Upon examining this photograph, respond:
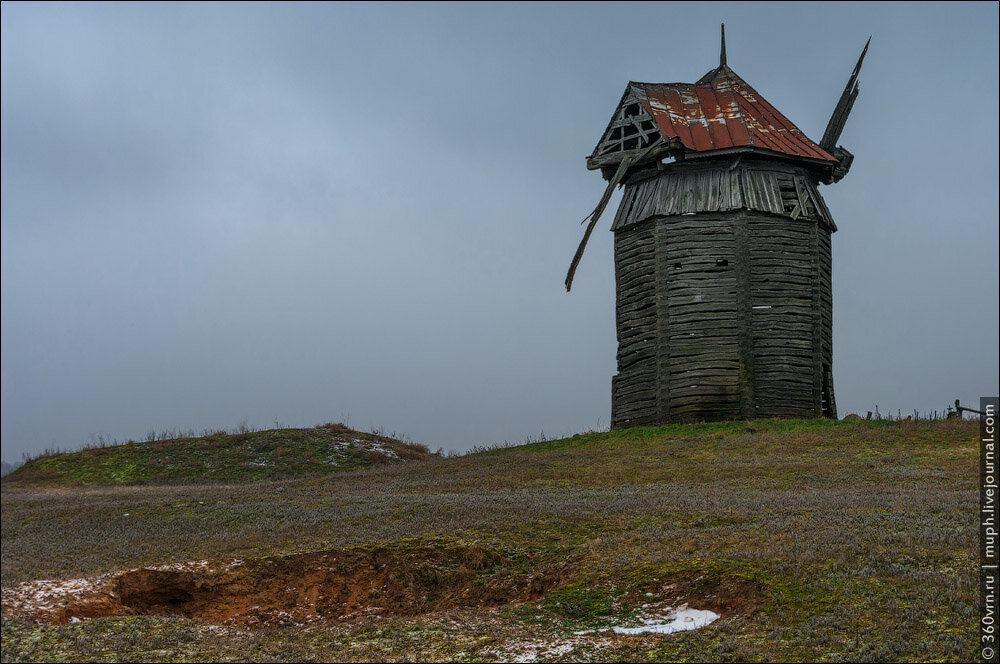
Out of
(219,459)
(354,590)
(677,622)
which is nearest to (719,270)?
(219,459)

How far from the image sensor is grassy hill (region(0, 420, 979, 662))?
8.19 metres

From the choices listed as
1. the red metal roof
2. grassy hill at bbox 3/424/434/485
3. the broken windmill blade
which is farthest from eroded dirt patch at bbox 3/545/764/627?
the broken windmill blade

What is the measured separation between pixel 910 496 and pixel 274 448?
23.3 metres

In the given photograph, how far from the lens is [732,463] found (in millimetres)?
21672

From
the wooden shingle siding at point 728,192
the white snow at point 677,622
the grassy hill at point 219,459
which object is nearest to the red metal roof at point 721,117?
the wooden shingle siding at point 728,192

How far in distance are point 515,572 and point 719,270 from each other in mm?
20371

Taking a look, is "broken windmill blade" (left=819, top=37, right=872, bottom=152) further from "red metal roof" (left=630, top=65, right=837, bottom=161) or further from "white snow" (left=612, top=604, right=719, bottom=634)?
"white snow" (left=612, top=604, right=719, bottom=634)

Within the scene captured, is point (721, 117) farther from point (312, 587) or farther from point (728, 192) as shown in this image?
point (312, 587)

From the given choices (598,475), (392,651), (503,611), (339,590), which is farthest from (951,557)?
(598,475)

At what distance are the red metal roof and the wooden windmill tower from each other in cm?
8

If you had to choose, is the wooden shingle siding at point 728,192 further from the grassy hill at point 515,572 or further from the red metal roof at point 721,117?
the grassy hill at point 515,572

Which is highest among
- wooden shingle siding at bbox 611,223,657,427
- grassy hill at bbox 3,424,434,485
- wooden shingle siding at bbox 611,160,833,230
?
wooden shingle siding at bbox 611,160,833,230

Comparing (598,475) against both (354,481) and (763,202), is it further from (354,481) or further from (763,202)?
(763,202)

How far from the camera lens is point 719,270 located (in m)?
30.0
